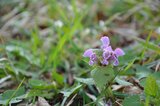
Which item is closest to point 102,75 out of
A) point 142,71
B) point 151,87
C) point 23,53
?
point 151,87

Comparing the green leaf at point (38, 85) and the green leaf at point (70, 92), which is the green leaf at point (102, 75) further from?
the green leaf at point (38, 85)

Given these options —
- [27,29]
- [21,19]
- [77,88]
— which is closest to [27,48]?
[27,29]

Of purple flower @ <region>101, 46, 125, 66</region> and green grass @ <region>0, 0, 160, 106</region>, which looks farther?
green grass @ <region>0, 0, 160, 106</region>

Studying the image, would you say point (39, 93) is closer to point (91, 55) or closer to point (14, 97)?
point (14, 97)

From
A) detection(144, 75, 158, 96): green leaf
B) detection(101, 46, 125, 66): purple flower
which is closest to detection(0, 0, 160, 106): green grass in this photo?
detection(144, 75, 158, 96): green leaf

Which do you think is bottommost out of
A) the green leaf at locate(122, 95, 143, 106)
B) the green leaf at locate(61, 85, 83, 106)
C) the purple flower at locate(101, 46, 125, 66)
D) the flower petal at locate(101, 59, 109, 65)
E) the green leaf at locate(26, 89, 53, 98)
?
the green leaf at locate(122, 95, 143, 106)

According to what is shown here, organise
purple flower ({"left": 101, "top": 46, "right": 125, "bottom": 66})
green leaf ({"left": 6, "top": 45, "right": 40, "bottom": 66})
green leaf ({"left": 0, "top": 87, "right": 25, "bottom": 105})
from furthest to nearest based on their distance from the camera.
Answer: green leaf ({"left": 6, "top": 45, "right": 40, "bottom": 66})
green leaf ({"left": 0, "top": 87, "right": 25, "bottom": 105})
purple flower ({"left": 101, "top": 46, "right": 125, "bottom": 66})

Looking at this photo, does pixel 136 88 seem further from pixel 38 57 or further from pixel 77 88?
pixel 38 57

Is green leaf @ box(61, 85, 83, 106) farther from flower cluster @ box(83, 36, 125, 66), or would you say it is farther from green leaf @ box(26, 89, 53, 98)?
flower cluster @ box(83, 36, 125, 66)
